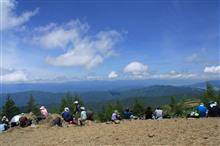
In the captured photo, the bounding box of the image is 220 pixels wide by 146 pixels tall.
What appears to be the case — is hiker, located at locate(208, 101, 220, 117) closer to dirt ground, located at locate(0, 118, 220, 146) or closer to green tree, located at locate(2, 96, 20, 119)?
dirt ground, located at locate(0, 118, 220, 146)

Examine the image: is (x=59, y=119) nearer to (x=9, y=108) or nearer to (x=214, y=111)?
(x=214, y=111)

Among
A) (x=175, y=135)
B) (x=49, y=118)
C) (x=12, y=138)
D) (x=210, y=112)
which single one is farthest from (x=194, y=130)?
(x=49, y=118)

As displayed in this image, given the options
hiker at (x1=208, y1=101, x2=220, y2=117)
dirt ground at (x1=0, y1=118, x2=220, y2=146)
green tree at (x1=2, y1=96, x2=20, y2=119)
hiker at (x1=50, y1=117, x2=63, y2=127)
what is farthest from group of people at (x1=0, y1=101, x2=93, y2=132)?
green tree at (x1=2, y1=96, x2=20, y2=119)

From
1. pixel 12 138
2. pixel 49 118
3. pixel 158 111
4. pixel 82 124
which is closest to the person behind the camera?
pixel 12 138

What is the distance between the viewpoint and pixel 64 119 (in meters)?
30.9

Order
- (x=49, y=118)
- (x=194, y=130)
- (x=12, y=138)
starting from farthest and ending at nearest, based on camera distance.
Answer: (x=49, y=118), (x=12, y=138), (x=194, y=130)

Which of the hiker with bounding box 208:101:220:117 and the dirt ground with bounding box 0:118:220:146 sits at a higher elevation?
the hiker with bounding box 208:101:220:117

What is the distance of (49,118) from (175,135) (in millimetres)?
15810

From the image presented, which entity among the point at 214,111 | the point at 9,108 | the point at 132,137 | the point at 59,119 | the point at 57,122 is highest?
the point at 214,111

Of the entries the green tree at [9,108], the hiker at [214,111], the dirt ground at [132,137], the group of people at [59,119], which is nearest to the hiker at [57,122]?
the group of people at [59,119]

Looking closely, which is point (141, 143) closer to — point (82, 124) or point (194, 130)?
point (194, 130)

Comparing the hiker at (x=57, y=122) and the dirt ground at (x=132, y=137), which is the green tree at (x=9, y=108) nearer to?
the hiker at (x=57, y=122)

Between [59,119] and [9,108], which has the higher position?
[59,119]

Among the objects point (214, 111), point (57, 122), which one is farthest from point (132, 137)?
point (214, 111)
